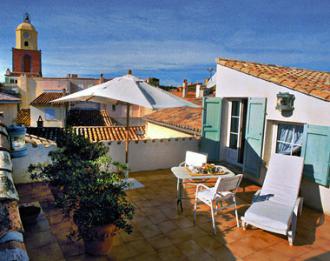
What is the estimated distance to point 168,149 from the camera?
8.38 m

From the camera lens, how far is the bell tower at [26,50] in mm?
43250

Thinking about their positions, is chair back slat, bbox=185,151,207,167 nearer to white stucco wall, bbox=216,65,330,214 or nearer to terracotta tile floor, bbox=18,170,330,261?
terracotta tile floor, bbox=18,170,330,261

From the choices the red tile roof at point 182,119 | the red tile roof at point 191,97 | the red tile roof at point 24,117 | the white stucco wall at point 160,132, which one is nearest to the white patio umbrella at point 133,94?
the red tile roof at point 182,119

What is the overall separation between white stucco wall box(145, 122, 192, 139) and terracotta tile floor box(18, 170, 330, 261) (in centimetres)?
655

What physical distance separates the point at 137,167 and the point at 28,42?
4687cm

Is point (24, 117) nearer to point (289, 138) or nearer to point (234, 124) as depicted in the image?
point (234, 124)

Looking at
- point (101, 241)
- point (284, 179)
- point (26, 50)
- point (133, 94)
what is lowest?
point (101, 241)

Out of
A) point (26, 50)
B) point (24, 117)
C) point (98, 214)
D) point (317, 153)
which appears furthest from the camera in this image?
point (26, 50)

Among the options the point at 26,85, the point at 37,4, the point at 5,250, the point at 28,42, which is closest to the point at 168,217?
the point at 5,250

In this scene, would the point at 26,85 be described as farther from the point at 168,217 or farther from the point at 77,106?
the point at 168,217

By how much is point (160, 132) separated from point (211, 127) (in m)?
5.59

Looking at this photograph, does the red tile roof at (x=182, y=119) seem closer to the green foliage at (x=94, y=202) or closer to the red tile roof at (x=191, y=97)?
the red tile roof at (x=191, y=97)

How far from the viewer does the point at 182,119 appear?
39.8 ft

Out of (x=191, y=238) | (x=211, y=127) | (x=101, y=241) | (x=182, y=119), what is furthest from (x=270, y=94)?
(x=182, y=119)
